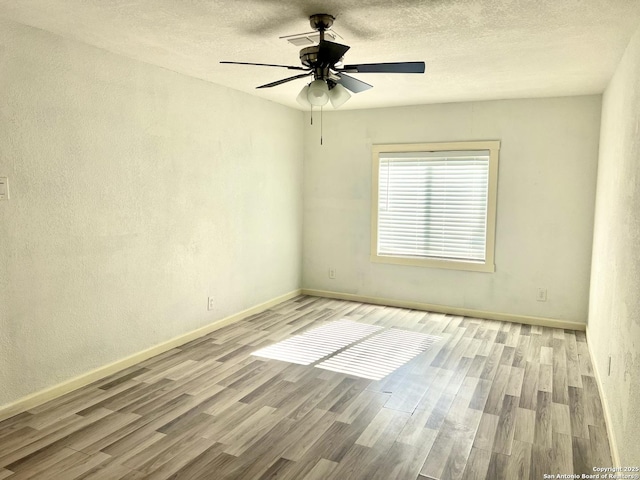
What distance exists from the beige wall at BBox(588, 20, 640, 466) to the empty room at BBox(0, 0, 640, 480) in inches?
1.4

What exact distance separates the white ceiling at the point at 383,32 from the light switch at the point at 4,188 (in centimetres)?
97

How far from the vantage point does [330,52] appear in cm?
266

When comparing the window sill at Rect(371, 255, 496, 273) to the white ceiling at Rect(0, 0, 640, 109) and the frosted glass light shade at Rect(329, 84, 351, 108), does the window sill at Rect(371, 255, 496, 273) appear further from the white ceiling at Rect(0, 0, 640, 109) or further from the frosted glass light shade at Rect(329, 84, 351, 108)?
the frosted glass light shade at Rect(329, 84, 351, 108)

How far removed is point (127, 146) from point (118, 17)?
111cm

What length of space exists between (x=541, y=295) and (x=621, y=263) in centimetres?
242

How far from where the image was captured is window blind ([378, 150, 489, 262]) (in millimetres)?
5254

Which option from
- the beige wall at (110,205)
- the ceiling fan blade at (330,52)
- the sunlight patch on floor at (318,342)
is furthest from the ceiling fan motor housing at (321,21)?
the sunlight patch on floor at (318,342)

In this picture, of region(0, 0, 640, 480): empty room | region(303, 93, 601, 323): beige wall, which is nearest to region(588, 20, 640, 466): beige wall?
region(0, 0, 640, 480): empty room

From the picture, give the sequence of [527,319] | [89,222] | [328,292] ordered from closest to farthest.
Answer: [89,222] < [527,319] < [328,292]

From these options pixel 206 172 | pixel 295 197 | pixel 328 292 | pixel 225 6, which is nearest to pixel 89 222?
pixel 206 172

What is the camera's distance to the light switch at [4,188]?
111 inches

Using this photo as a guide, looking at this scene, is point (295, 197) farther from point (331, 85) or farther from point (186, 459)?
point (186, 459)

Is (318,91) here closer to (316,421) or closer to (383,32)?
(383,32)

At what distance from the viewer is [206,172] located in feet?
14.6
